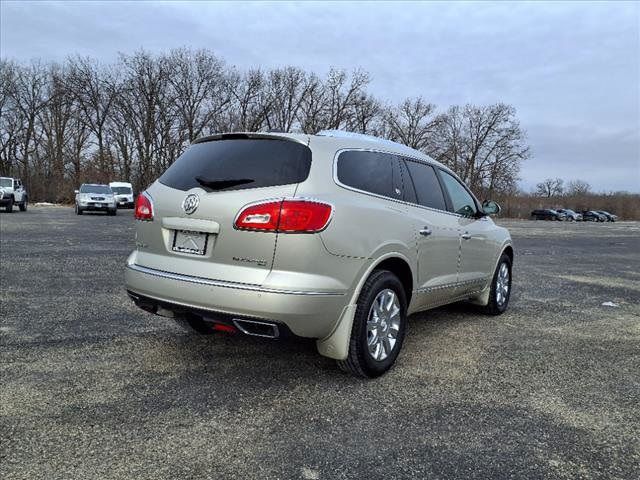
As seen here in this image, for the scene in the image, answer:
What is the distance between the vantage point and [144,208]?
3.92 m

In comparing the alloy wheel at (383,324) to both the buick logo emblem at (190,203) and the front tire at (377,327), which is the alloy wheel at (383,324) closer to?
the front tire at (377,327)

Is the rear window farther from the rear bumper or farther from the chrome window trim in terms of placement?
the rear bumper

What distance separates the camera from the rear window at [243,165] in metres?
3.44

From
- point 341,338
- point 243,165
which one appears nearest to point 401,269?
point 341,338

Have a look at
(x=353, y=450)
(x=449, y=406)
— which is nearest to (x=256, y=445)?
(x=353, y=450)

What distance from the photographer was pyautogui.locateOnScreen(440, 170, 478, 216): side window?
5199 mm

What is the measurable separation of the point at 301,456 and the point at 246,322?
918mm

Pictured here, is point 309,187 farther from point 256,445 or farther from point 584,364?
point 584,364

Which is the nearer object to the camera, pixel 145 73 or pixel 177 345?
pixel 177 345

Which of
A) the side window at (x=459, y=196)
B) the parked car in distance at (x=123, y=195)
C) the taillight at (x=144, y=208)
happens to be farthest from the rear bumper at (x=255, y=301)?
the parked car in distance at (x=123, y=195)

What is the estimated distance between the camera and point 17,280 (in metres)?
7.24

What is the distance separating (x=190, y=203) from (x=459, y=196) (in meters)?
2.97

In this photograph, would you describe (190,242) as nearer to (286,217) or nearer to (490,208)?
(286,217)

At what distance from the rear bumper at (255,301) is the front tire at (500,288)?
3.11 meters
